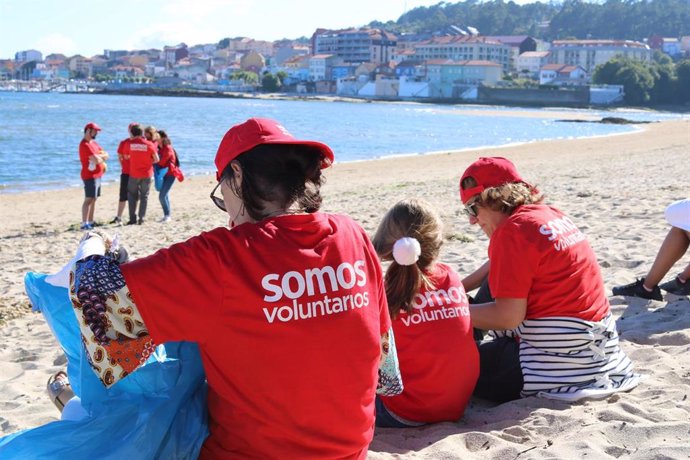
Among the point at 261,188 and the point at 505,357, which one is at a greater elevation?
the point at 261,188

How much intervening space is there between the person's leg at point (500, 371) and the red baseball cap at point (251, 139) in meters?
1.81

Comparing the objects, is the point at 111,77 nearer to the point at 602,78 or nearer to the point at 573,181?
the point at 602,78

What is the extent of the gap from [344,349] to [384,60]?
6121 inches

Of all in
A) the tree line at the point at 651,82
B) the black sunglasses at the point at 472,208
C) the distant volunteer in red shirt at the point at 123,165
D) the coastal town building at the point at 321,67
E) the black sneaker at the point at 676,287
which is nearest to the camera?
the black sunglasses at the point at 472,208

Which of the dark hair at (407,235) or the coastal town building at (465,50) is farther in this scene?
the coastal town building at (465,50)

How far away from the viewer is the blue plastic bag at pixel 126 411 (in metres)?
2.11

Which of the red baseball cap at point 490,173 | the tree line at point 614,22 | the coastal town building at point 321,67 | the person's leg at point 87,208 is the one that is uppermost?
the tree line at point 614,22

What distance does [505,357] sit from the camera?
3555 millimetres

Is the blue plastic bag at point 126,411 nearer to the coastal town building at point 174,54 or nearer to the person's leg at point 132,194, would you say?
the person's leg at point 132,194

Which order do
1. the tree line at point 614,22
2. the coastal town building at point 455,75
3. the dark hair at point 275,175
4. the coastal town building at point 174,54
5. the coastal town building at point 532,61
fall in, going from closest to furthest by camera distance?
1. the dark hair at point 275,175
2. the coastal town building at point 455,75
3. the coastal town building at point 532,61
4. the tree line at point 614,22
5. the coastal town building at point 174,54

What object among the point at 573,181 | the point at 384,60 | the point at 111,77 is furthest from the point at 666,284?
the point at 111,77

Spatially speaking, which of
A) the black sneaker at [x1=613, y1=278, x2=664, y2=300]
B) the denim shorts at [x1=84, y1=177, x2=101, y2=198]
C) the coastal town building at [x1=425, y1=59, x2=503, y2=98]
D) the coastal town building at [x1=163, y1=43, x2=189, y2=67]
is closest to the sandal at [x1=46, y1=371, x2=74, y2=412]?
the black sneaker at [x1=613, y1=278, x2=664, y2=300]

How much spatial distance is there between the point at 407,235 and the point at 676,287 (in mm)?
2875

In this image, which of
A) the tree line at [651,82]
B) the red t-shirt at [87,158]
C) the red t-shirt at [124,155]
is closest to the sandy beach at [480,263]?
the red t-shirt at [87,158]
